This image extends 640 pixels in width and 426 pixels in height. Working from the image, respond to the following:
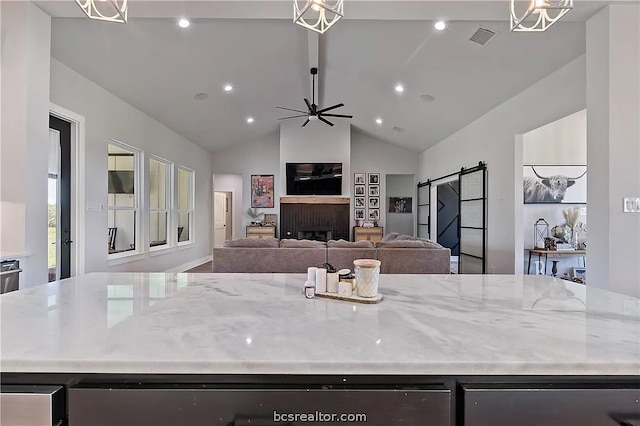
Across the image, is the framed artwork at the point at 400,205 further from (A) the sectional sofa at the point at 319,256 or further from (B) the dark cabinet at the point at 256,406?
(B) the dark cabinet at the point at 256,406

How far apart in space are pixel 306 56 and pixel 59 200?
385cm

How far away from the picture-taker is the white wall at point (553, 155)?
5801 millimetres

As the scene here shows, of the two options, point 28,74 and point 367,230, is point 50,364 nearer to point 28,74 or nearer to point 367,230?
point 28,74

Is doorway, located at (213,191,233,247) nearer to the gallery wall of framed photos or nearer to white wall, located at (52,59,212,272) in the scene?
white wall, located at (52,59,212,272)

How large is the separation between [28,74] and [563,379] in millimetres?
3955

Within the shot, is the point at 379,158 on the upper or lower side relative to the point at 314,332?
upper

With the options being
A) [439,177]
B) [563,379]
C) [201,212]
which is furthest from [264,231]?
[563,379]

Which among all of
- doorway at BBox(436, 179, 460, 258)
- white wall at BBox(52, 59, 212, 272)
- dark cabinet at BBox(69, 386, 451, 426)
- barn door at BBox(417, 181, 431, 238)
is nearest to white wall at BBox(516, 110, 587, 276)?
doorway at BBox(436, 179, 460, 258)

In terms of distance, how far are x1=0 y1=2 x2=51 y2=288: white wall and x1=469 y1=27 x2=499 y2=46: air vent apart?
4267 mm

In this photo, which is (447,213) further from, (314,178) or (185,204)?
(185,204)

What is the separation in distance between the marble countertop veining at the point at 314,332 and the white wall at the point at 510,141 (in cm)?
366

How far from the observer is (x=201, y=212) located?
29.3 feet

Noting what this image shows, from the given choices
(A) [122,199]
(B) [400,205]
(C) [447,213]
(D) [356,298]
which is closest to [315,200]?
(B) [400,205]

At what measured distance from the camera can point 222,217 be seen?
1161cm
